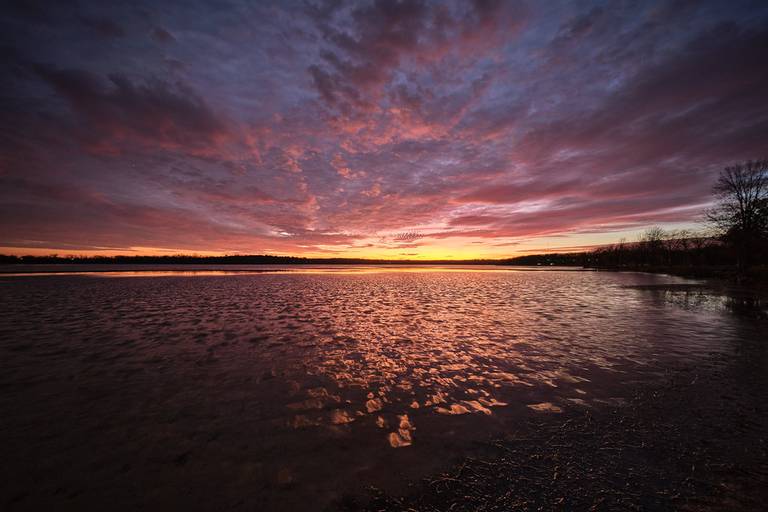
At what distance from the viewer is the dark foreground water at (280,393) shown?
4.46m

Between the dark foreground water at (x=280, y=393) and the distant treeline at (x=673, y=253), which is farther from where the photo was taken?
the distant treeline at (x=673, y=253)

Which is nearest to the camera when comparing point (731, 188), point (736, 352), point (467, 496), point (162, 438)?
point (467, 496)

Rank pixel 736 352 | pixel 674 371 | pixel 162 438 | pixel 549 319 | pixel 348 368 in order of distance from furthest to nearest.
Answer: pixel 549 319 < pixel 736 352 < pixel 348 368 < pixel 674 371 < pixel 162 438

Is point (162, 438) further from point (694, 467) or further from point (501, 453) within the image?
point (694, 467)

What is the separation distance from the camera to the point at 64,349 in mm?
10570

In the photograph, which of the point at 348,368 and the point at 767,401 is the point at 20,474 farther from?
the point at 767,401

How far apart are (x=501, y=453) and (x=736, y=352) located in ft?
37.5

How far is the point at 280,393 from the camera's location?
7.53 metres

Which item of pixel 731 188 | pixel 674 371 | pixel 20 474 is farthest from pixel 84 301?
pixel 731 188

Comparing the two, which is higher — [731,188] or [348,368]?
[731,188]

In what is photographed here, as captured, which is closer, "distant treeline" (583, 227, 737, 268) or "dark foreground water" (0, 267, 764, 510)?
"dark foreground water" (0, 267, 764, 510)

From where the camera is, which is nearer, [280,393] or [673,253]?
[280,393]

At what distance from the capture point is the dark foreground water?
446 cm

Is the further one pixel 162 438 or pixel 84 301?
pixel 84 301
